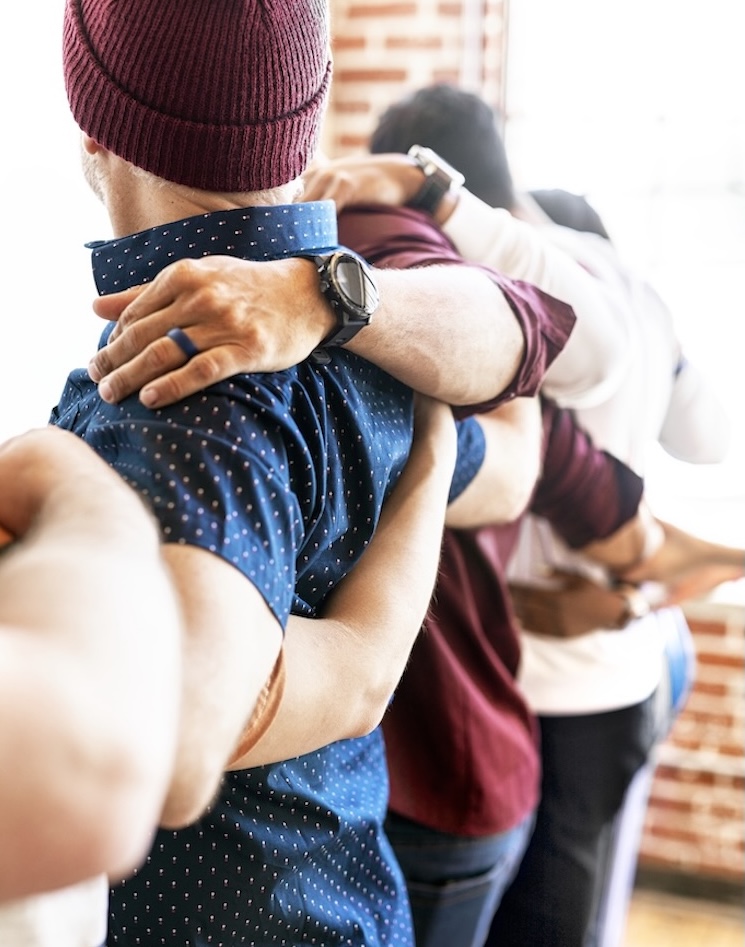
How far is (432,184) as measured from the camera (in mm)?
1401

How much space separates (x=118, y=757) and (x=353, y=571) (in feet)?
1.57

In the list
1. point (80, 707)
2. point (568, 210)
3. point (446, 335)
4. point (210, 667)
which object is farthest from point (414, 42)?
point (80, 707)

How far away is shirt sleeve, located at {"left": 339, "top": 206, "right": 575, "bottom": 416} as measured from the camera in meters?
1.06

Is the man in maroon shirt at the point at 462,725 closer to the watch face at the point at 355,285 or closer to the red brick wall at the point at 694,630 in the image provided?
the watch face at the point at 355,285

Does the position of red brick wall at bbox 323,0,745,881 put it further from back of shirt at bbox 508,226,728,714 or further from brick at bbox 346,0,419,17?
back of shirt at bbox 508,226,728,714

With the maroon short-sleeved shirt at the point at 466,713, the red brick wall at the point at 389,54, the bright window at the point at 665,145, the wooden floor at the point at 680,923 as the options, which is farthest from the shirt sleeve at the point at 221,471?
the wooden floor at the point at 680,923

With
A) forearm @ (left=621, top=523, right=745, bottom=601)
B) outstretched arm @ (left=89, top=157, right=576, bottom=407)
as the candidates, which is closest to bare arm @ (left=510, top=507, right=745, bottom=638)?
forearm @ (left=621, top=523, right=745, bottom=601)

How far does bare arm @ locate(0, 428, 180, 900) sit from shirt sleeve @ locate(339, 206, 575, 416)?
0.62 metres

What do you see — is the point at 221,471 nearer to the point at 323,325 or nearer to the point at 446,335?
the point at 323,325

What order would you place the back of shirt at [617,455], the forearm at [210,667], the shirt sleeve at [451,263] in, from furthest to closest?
the back of shirt at [617,455], the shirt sleeve at [451,263], the forearm at [210,667]

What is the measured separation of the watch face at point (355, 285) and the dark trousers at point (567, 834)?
1176 millimetres

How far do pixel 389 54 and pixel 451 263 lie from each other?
171 cm

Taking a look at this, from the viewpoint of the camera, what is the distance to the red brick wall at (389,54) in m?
2.53

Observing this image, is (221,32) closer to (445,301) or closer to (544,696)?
(445,301)
